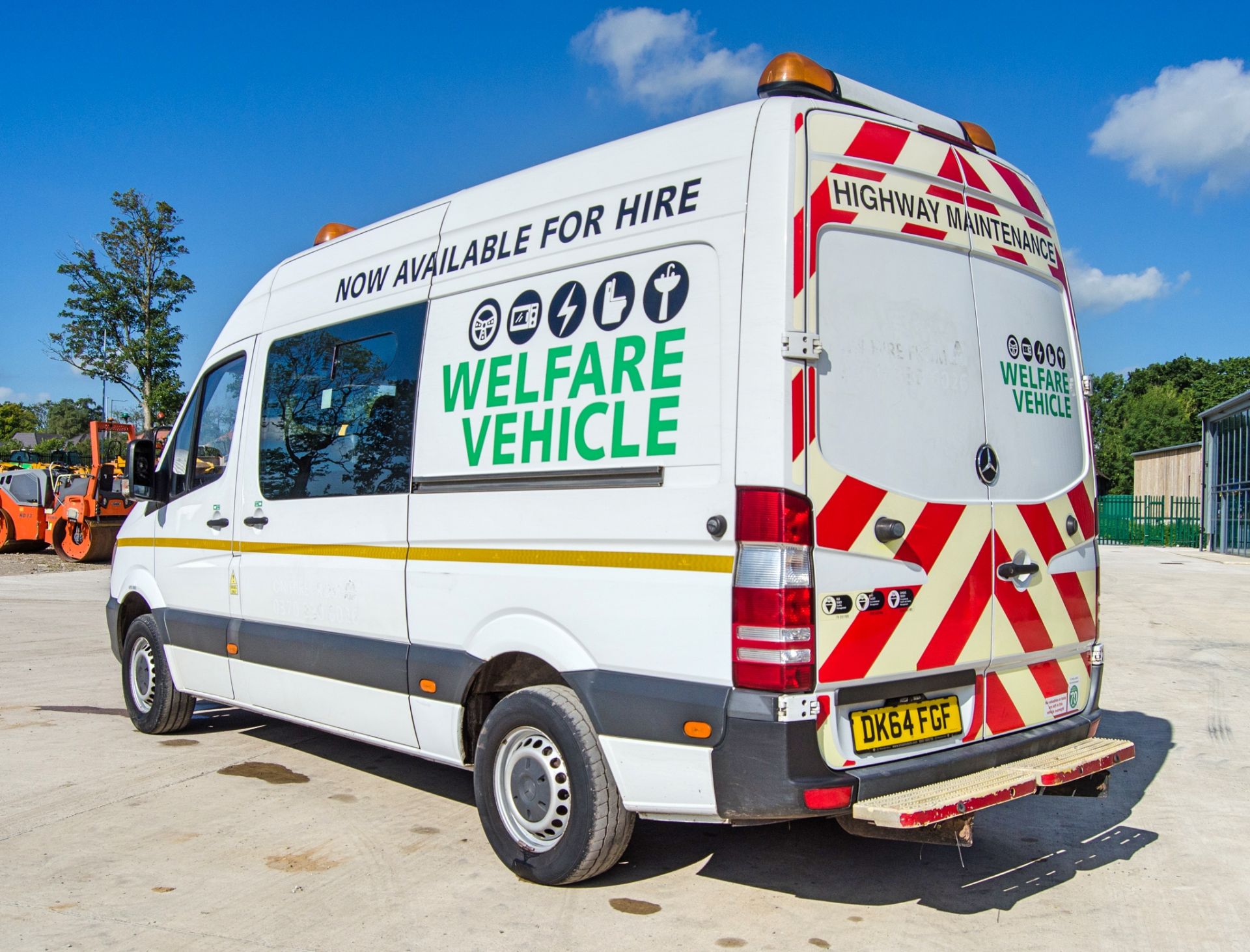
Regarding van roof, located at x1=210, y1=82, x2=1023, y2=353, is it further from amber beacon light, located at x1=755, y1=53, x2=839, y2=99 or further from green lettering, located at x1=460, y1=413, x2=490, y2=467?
green lettering, located at x1=460, y1=413, x2=490, y2=467

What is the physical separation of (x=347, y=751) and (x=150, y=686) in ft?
4.54

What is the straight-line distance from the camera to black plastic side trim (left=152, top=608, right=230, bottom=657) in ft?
19.8

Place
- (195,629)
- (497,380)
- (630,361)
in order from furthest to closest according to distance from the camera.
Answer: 1. (195,629)
2. (497,380)
3. (630,361)

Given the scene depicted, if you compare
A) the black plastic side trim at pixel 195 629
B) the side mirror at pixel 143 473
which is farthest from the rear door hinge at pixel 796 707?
the side mirror at pixel 143 473

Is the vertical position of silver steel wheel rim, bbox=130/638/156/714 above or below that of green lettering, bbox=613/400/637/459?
below

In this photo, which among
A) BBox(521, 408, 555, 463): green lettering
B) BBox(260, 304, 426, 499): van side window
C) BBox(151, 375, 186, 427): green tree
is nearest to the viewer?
BBox(521, 408, 555, 463): green lettering

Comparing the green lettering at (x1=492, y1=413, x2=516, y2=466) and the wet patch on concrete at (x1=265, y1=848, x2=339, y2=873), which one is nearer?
the green lettering at (x1=492, y1=413, x2=516, y2=466)

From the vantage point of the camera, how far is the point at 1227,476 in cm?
3012

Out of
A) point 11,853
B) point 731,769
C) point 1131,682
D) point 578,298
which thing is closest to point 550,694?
point 731,769

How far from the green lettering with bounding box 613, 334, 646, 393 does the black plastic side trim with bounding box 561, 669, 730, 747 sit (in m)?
1.03

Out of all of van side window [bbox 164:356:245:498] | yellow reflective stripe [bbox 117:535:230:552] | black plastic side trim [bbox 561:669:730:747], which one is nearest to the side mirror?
van side window [bbox 164:356:245:498]

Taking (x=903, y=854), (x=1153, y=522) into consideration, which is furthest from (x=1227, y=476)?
(x=903, y=854)

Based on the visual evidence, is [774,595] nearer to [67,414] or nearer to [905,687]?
[905,687]

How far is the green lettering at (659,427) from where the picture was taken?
3.77 metres
